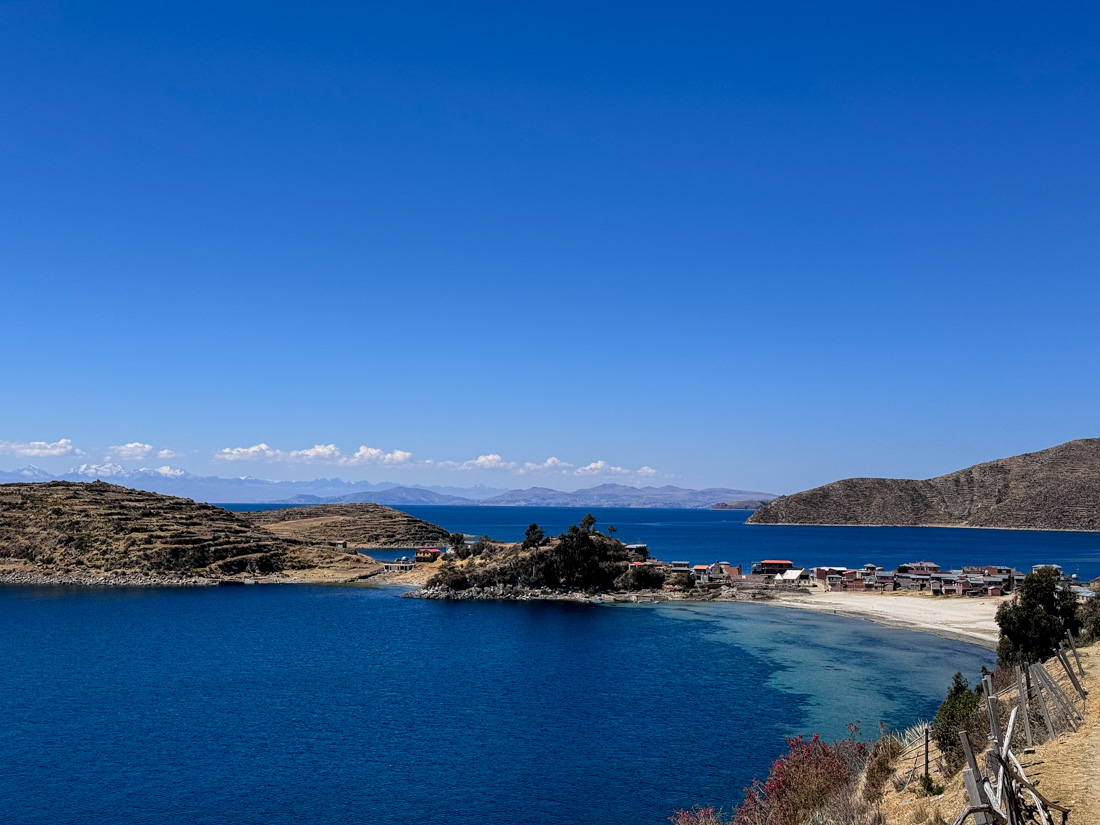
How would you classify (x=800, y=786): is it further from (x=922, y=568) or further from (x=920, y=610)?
(x=922, y=568)

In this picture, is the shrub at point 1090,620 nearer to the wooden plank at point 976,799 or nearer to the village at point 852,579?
the wooden plank at point 976,799

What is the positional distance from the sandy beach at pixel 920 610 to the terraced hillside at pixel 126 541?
3311 inches

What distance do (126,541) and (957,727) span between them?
141870 mm

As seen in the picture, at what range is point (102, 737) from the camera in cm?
4600

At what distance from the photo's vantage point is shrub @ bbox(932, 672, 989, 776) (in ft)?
79.2

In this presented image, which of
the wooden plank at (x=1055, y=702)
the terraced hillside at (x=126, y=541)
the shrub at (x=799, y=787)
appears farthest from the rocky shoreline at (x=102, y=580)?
the wooden plank at (x=1055, y=702)

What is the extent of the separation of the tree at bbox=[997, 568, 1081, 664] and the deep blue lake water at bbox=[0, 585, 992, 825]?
7.42m

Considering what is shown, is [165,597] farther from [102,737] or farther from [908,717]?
[908,717]

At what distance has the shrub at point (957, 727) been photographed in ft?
79.2

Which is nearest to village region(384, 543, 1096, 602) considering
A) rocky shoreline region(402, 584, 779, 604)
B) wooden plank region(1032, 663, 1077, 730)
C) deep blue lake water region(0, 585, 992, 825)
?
rocky shoreline region(402, 584, 779, 604)

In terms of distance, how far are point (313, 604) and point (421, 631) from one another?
2914cm

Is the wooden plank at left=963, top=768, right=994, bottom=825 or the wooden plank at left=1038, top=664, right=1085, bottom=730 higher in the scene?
the wooden plank at left=963, top=768, right=994, bottom=825

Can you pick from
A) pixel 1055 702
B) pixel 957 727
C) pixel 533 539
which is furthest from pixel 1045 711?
pixel 533 539

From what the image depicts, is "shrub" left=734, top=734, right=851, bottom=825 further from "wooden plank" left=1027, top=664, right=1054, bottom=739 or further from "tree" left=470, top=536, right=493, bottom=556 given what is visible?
"tree" left=470, top=536, right=493, bottom=556
